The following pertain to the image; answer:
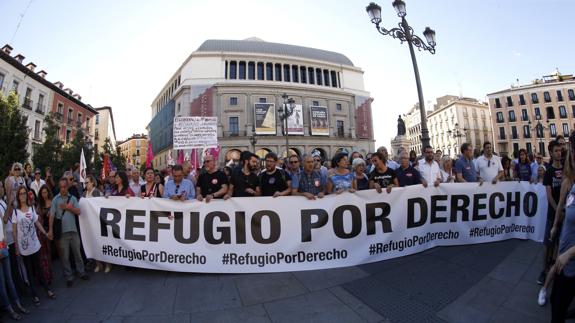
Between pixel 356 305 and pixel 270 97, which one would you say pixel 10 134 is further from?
pixel 270 97

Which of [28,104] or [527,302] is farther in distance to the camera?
[28,104]

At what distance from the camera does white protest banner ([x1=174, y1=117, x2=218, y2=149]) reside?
31.2 ft

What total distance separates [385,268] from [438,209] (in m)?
1.52

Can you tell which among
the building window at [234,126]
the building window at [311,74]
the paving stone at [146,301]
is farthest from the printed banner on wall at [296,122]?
the paving stone at [146,301]

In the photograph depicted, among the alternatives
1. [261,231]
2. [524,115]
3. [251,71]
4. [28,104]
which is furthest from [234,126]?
[524,115]

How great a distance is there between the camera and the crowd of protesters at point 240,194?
2.78 metres

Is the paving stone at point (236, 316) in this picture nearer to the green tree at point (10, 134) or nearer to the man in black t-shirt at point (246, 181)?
the man in black t-shirt at point (246, 181)

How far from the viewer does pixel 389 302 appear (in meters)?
2.91

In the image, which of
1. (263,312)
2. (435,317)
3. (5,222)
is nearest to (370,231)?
(435,317)

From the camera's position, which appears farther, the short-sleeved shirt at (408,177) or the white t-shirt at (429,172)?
the white t-shirt at (429,172)

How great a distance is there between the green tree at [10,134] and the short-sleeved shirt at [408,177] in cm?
1813

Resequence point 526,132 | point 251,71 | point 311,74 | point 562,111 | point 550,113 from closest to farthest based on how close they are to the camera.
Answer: point 251,71 → point 311,74 → point 562,111 → point 550,113 → point 526,132

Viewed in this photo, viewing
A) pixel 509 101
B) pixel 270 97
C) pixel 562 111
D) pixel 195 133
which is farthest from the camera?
pixel 509 101

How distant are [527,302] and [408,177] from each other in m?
2.41
